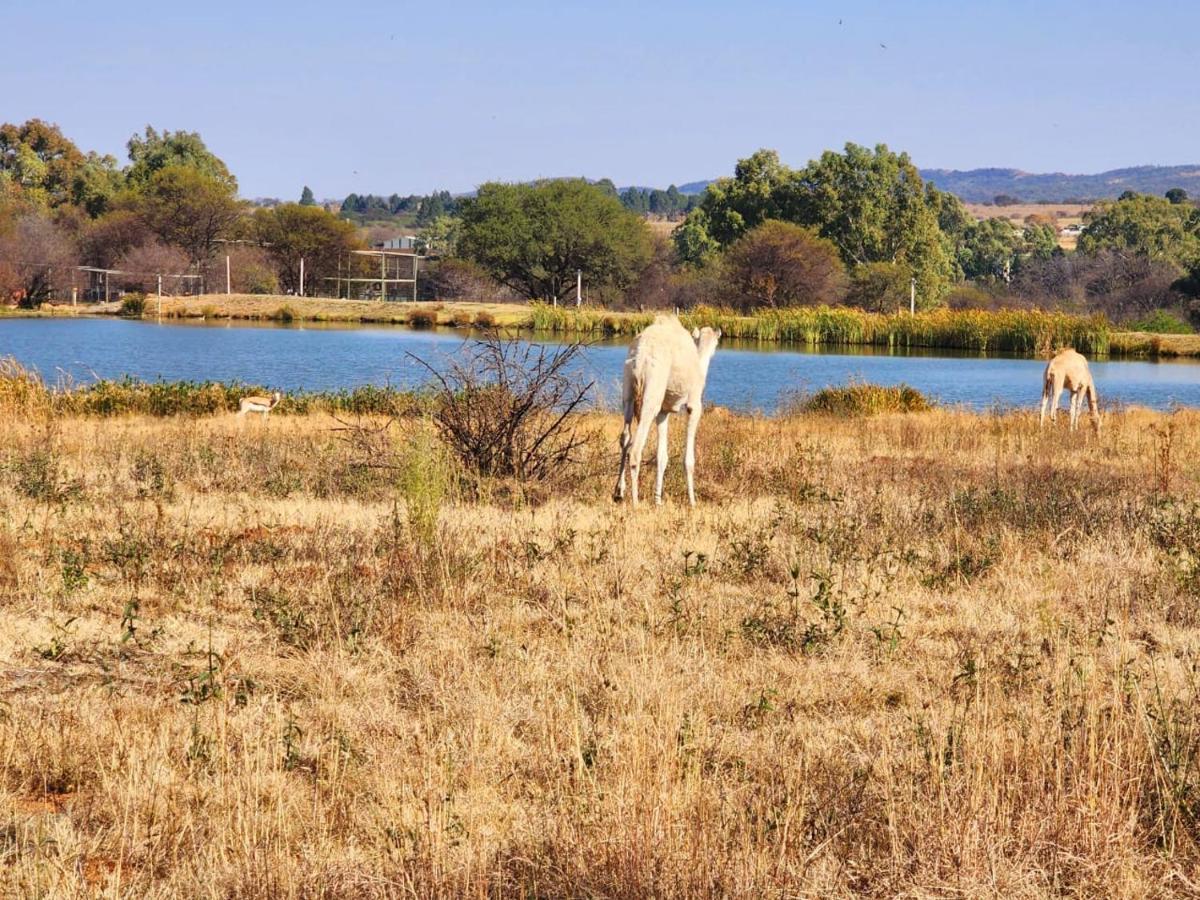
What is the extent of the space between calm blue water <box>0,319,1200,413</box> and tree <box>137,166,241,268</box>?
112ft

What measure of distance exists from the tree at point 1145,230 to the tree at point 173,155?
68.4 meters

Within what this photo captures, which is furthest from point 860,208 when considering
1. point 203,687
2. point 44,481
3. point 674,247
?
point 203,687

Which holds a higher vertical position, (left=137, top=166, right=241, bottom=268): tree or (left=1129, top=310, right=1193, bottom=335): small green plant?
(left=137, top=166, right=241, bottom=268): tree

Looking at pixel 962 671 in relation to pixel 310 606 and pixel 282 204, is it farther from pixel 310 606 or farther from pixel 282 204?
pixel 282 204

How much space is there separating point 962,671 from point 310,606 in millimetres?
3543

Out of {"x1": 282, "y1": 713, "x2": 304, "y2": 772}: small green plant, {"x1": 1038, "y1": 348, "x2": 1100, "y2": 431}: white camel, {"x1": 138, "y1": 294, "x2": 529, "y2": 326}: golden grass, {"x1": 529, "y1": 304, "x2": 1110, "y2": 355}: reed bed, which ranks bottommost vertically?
{"x1": 282, "y1": 713, "x2": 304, "y2": 772}: small green plant

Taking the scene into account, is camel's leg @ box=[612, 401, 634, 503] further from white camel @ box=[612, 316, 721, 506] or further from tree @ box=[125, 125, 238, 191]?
tree @ box=[125, 125, 238, 191]

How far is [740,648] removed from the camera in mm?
6754

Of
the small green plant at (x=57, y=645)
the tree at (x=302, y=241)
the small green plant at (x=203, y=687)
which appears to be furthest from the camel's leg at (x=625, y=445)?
the tree at (x=302, y=241)

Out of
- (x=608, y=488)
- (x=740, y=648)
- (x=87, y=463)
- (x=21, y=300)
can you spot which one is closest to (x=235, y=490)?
(x=87, y=463)

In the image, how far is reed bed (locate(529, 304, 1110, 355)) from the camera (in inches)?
1802

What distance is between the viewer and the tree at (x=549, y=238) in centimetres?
7400

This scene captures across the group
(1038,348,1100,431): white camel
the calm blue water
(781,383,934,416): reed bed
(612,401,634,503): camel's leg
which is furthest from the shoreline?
(612,401,634,503): camel's leg

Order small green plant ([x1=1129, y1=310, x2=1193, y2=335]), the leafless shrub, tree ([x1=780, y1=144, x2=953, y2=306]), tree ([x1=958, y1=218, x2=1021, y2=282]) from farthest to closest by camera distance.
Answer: tree ([x1=958, y1=218, x2=1021, y2=282]) < tree ([x1=780, y1=144, x2=953, y2=306]) < small green plant ([x1=1129, y1=310, x2=1193, y2=335]) < the leafless shrub
